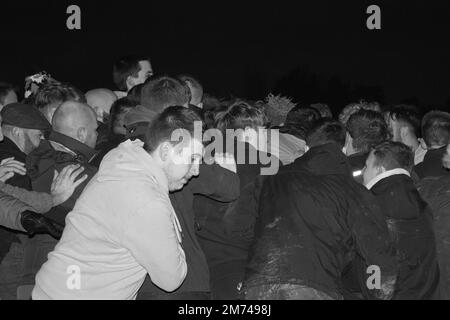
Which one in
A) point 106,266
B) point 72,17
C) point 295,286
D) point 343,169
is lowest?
point 295,286

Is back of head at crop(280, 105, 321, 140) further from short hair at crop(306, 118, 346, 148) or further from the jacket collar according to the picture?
the jacket collar

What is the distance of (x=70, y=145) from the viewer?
412 centimetres

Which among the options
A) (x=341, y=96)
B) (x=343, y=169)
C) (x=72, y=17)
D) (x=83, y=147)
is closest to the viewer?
(x=343, y=169)

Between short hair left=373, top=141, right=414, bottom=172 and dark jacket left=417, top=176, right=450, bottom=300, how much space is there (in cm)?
38

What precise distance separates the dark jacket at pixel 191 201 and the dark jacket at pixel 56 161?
647 millimetres

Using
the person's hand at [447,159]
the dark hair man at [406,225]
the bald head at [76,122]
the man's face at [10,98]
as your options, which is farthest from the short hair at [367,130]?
the man's face at [10,98]

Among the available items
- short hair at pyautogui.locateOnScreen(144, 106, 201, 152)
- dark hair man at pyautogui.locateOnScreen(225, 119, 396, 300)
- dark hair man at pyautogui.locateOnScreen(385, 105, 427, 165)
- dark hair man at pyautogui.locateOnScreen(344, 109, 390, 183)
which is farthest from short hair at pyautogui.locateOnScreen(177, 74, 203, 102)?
short hair at pyautogui.locateOnScreen(144, 106, 201, 152)

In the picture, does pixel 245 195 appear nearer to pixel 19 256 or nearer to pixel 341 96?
pixel 19 256

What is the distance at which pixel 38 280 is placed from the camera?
307 centimetres

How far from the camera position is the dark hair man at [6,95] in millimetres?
6023

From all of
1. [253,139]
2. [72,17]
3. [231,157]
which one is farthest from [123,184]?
[72,17]

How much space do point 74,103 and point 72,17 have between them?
174cm

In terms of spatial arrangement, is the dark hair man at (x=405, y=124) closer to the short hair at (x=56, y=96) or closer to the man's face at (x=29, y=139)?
the short hair at (x=56, y=96)

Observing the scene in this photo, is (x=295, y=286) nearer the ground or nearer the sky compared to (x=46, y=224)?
nearer the ground
